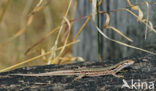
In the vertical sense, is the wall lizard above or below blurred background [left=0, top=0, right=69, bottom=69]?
below

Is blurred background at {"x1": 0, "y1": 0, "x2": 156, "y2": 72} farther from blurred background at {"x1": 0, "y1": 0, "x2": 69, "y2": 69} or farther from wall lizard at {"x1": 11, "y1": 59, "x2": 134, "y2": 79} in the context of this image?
wall lizard at {"x1": 11, "y1": 59, "x2": 134, "y2": 79}

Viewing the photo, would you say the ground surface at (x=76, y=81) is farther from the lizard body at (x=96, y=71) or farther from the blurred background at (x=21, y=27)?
the blurred background at (x=21, y=27)

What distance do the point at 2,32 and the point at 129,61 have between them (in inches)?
111

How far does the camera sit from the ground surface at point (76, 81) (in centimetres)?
242

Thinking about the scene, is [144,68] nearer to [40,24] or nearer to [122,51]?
[122,51]

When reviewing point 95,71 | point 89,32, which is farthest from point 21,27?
point 95,71

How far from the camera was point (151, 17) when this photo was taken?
125 inches

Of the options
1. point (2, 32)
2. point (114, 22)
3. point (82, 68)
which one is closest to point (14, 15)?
point (2, 32)

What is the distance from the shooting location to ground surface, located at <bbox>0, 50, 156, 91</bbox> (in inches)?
95.3

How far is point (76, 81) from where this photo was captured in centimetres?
260

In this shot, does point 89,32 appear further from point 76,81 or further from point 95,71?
point 76,81
